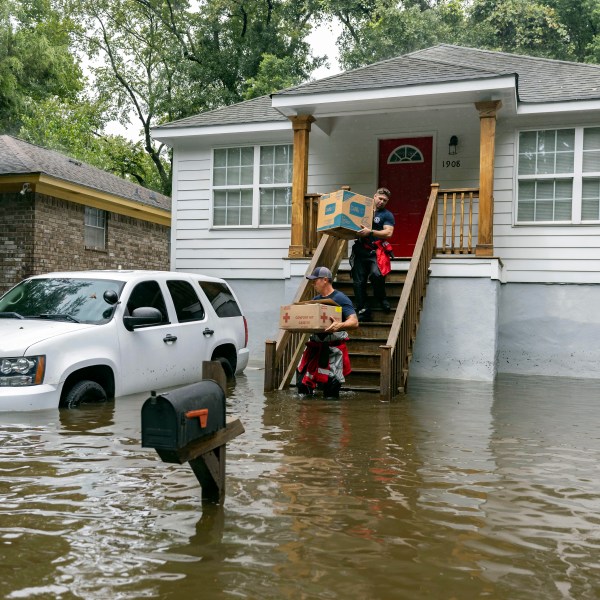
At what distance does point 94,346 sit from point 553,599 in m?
5.66

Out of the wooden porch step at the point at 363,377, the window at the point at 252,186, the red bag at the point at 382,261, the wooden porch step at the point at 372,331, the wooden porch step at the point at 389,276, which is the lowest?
the wooden porch step at the point at 363,377

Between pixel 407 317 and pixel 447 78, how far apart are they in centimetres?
424

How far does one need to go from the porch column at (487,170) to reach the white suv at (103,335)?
451cm

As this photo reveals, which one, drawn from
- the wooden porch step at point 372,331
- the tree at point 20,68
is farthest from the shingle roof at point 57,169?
the wooden porch step at point 372,331

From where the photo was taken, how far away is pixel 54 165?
19.3 meters

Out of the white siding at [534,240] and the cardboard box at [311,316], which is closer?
the cardboard box at [311,316]

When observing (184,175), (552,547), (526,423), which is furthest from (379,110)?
(552,547)

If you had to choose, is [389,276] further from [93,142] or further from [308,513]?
[93,142]

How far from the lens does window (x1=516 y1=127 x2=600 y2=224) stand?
522 inches

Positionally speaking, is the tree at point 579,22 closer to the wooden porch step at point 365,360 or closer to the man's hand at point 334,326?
the wooden porch step at point 365,360

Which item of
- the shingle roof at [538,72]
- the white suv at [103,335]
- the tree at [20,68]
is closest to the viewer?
the white suv at [103,335]

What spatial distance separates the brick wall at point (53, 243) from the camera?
17391 millimetres

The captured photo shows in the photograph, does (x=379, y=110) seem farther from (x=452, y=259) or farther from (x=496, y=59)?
(x=496, y=59)

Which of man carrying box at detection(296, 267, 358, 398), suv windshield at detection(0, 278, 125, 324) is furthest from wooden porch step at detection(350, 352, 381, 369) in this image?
suv windshield at detection(0, 278, 125, 324)
